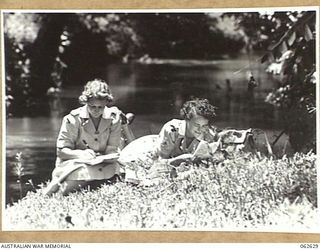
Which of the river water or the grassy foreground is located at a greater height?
the river water

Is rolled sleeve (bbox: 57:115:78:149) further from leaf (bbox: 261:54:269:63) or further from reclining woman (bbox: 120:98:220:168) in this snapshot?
leaf (bbox: 261:54:269:63)

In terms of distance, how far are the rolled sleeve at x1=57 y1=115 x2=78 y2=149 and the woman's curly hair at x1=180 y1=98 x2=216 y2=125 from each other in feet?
0.57

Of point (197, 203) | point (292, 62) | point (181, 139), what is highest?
point (292, 62)

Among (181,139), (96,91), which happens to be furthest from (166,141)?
(96,91)

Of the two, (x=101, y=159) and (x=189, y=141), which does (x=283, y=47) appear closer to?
(x=189, y=141)

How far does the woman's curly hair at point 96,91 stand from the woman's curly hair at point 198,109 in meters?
0.12

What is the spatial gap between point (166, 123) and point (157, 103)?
1.4 inches

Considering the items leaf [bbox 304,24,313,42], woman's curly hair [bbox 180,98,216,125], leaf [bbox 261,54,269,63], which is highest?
leaf [bbox 304,24,313,42]

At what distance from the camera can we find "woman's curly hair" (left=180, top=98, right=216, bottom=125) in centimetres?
130

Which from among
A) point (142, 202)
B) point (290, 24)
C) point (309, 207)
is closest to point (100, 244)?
point (142, 202)

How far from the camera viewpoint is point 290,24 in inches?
50.6

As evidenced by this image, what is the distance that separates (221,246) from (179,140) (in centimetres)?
18

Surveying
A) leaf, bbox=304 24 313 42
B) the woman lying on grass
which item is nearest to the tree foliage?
leaf, bbox=304 24 313 42

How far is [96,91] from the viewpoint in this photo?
129 cm
